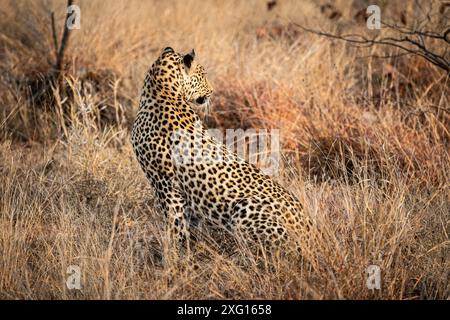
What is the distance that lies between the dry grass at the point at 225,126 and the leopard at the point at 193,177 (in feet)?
0.54

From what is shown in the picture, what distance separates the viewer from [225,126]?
24.6ft

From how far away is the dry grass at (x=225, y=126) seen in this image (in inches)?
169

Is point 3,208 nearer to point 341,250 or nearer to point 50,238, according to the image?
point 50,238

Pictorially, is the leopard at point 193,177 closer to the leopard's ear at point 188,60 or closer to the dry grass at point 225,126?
the leopard's ear at point 188,60

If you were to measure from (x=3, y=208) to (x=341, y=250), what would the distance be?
2463 millimetres

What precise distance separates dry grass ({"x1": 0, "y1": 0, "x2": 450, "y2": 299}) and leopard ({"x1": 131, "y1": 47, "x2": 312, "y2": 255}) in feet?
0.54

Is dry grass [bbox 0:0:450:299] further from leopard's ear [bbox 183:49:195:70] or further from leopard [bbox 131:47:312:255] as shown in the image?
leopard's ear [bbox 183:49:195:70]

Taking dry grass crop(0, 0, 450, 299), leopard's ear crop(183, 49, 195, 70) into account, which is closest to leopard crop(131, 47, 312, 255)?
leopard's ear crop(183, 49, 195, 70)

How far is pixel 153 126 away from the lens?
484 centimetres

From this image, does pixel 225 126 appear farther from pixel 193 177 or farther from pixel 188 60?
pixel 193 177

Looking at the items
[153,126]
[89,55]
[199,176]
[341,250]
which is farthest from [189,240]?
[89,55]

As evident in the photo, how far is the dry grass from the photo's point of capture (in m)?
4.29

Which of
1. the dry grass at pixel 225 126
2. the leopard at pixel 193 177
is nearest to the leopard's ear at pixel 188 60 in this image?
the leopard at pixel 193 177

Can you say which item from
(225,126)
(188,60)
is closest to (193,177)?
(188,60)
